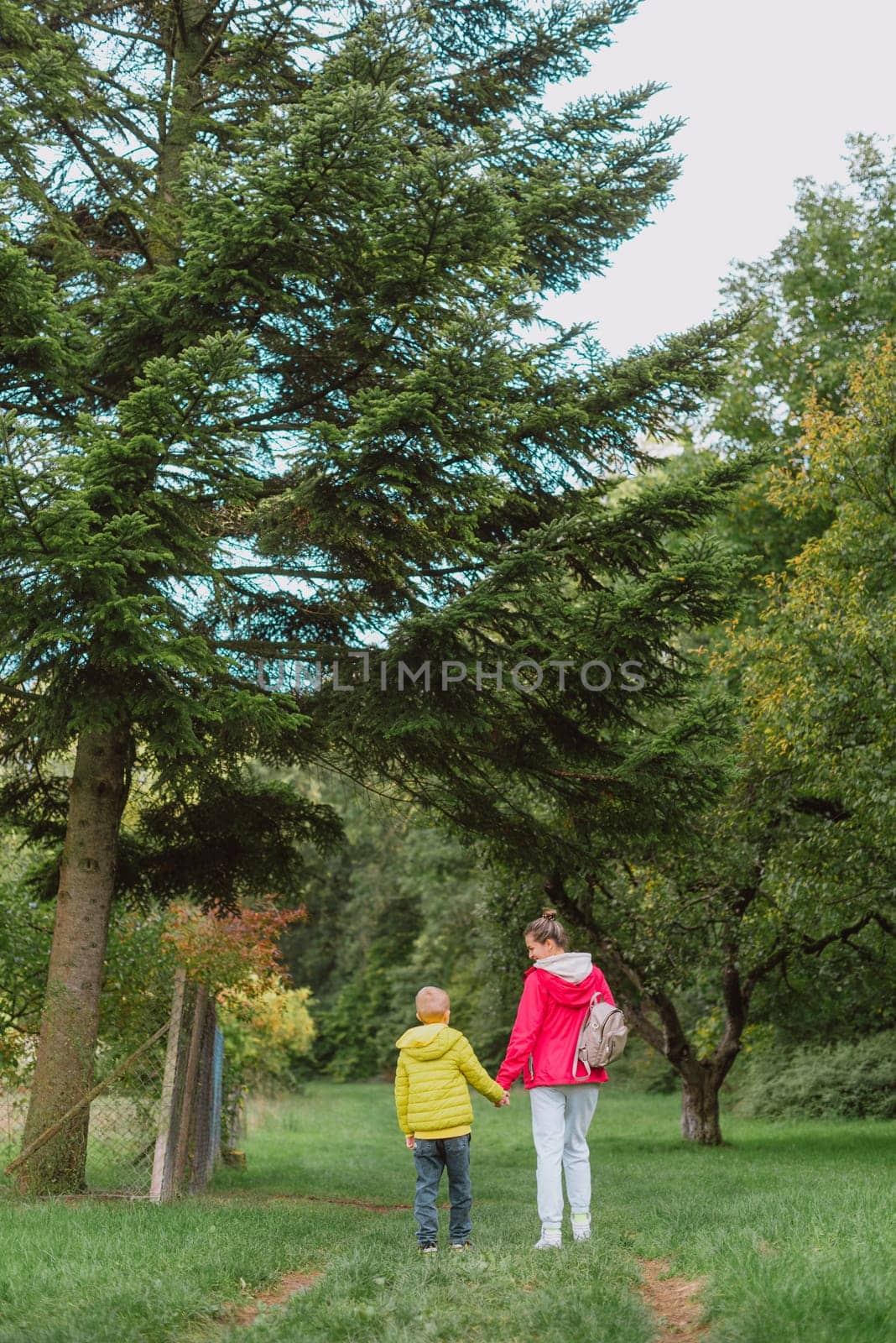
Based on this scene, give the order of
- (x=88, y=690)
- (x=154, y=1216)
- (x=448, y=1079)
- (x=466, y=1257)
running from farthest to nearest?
1. (x=88, y=690)
2. (x=154, y=1216)
3. (x=448, y=1079)
4. (x=466, y=1257)

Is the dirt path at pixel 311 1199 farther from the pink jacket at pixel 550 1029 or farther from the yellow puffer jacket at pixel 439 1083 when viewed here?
the pink jacket at pixel 550 1029

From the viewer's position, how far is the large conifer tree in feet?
24.4

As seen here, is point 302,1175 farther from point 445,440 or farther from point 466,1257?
point 445,440

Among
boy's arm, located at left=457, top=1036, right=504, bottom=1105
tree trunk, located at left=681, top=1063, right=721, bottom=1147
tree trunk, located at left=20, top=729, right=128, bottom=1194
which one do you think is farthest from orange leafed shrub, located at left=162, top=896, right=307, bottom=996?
tree trunk, located at left=681, top=1063, right=721, bottom=1147

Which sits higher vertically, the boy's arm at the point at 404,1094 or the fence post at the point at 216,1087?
the boy's arm at the point at 404,1094

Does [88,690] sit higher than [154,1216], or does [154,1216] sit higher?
[88,690]

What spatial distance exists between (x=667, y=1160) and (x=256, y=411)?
33.4 ft

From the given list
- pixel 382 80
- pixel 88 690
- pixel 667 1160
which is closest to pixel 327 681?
pixel 88 690

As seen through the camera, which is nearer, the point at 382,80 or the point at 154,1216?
the point at 154,1216

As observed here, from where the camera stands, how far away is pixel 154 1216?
7.39m

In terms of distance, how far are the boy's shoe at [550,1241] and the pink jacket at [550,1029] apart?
2.47ft

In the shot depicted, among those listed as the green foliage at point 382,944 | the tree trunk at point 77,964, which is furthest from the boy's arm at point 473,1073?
the green foliage at point 382,944

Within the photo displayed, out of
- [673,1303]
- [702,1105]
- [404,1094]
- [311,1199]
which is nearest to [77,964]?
[311,1199]

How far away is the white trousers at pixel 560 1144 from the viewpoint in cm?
628
